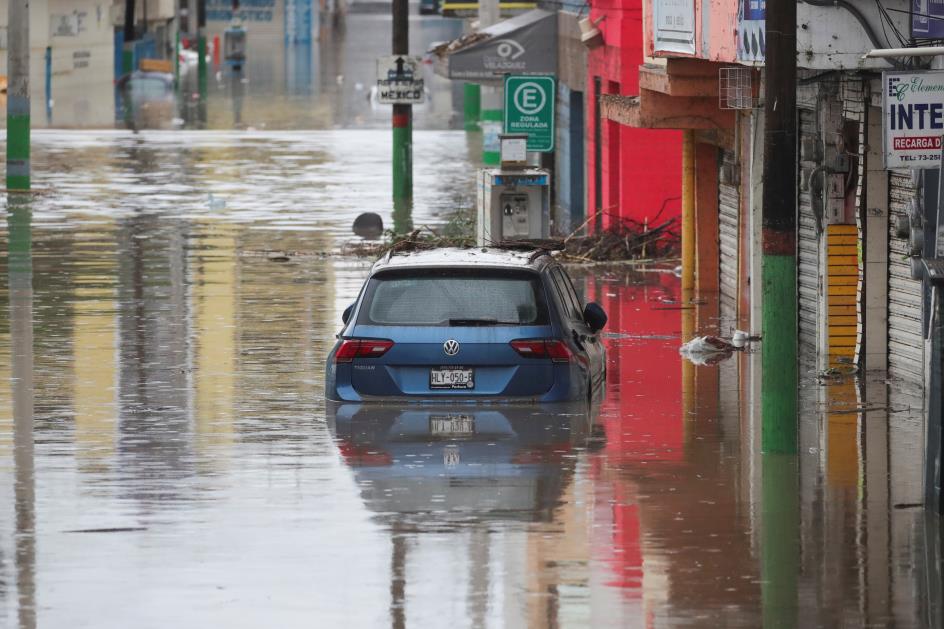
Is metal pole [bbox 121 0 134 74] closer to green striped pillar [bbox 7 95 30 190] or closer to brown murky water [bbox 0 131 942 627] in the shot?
green striped pillar [bbox 7 95 30 190]

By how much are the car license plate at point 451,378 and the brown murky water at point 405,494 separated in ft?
0.97

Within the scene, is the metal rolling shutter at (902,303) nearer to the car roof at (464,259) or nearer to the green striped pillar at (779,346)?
the car roof at (464,259)

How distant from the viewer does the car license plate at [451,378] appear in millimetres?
14086

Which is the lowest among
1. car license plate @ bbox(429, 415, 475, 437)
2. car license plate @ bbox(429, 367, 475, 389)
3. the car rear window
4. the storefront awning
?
car license plate @ bbox(429, 415, 475, 437)

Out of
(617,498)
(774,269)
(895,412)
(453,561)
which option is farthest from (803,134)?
(453,561)

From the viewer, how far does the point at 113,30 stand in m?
83.5

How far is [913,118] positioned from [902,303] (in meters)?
3.91

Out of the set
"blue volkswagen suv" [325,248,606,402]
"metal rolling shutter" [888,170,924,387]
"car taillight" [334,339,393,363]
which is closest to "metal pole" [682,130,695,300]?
"metal rolling shutter" [888,170,924,387]

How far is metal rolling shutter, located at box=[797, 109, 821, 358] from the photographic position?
18.4m

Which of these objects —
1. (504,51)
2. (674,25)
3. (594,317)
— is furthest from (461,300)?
(504,51)

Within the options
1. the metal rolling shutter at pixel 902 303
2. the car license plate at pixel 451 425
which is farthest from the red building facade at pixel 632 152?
the car license plate at pixel 451 425

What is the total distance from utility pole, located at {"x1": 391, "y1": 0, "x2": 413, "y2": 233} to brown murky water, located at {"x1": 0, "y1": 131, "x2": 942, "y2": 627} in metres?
12.8

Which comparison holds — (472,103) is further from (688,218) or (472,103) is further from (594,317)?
(594,317)

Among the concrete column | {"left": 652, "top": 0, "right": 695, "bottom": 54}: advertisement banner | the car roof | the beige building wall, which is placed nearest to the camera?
the car roof
